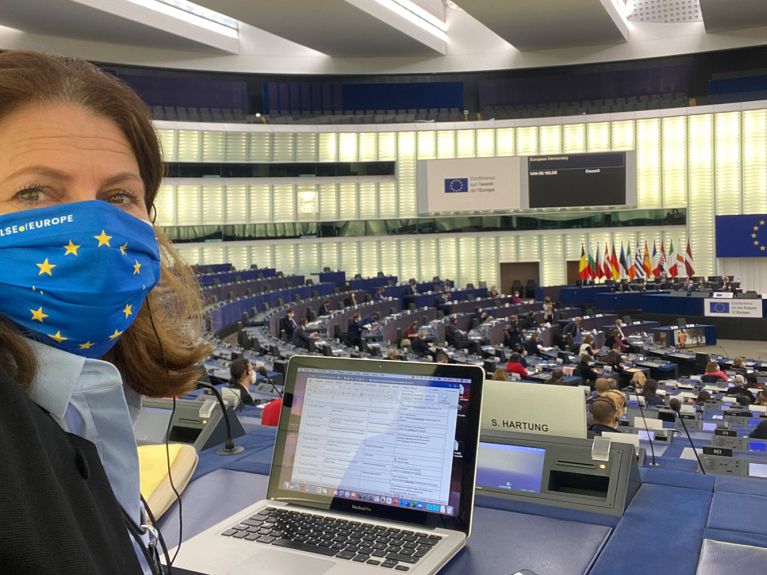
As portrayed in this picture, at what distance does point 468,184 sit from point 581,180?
3.98 metres

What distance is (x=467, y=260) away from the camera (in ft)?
94.8

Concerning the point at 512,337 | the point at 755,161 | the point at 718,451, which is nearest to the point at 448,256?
the point at 755,161

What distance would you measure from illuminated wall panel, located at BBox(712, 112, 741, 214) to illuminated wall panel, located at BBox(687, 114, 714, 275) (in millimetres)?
205

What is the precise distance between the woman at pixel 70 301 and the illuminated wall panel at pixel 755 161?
27953 millimetres

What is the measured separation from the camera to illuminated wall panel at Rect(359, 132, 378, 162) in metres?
29.1

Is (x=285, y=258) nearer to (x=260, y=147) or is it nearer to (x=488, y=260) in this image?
(x=260, y=147)

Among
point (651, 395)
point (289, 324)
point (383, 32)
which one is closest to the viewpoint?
point (651, 395)

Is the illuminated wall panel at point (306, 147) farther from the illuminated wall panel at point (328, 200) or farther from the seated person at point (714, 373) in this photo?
the seated person at point (714, 373)

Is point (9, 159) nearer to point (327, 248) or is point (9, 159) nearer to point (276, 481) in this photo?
point (276, 481)

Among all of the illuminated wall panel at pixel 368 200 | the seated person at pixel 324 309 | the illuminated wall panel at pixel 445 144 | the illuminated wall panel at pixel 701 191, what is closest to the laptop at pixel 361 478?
the seated person at pixel 324 309

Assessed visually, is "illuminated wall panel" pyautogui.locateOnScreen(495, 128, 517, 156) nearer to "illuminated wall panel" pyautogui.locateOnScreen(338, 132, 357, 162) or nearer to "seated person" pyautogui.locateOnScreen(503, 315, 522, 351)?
"illuminated wall panel" pyautogui.locateOnScreen(338, 132, 357, 162)

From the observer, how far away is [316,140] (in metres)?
28.8

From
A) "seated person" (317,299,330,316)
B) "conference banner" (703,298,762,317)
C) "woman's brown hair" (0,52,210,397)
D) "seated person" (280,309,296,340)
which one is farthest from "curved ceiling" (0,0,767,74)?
"woman's brown hair" (0,52,210,397)

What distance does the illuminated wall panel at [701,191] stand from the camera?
26.0 meters
